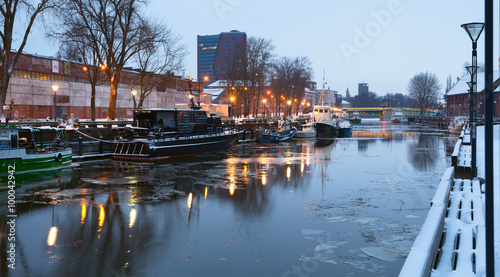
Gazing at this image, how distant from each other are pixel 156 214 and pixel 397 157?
76.2 feet

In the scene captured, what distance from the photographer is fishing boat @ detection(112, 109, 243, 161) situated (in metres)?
28.7

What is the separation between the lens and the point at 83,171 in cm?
2309

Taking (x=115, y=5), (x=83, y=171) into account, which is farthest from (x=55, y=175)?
(x=115, y=5)

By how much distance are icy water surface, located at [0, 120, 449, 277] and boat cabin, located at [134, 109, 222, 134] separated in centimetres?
853

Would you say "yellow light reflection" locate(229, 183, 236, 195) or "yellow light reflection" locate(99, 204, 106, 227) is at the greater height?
"yellow light reflection" locate(229, 183, 236, 195)

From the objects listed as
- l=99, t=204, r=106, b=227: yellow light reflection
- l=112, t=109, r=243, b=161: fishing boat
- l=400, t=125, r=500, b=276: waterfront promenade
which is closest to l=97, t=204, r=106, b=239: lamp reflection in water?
l=99, t=204, r=106, b=227: yellow light reflection

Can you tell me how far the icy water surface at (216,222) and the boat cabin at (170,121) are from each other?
28.0 ft

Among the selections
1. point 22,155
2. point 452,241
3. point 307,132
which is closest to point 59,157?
point 22,155

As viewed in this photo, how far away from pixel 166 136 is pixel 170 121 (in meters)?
1.83

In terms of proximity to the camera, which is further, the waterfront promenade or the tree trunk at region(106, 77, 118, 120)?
the tree trunk at region(106, 77, 118, 120)

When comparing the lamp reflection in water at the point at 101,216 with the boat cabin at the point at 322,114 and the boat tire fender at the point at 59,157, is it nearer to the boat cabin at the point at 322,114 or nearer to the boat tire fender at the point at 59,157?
the boat tire fender at the point at 59,157

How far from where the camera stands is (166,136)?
101 ft

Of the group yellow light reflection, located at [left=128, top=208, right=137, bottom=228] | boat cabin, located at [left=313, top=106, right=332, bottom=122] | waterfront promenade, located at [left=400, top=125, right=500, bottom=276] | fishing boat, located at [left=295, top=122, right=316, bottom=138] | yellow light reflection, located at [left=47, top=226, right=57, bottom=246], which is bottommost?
yellow light reflection, located at [left=47, top=226, right=57, bottom=246]

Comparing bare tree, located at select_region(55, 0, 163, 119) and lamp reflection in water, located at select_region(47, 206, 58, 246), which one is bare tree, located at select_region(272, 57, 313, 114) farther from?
lamp reflection in water, located at select_region(47, 206, 58, 246)
